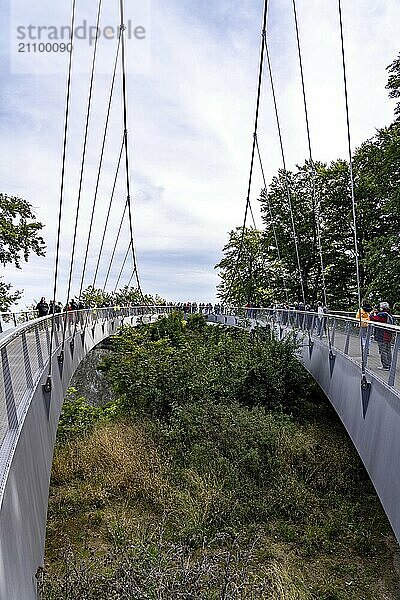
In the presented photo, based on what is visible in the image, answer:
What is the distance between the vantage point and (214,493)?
1381 centimetres

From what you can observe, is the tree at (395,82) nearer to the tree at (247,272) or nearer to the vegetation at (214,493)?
the vegetation at (214,493)

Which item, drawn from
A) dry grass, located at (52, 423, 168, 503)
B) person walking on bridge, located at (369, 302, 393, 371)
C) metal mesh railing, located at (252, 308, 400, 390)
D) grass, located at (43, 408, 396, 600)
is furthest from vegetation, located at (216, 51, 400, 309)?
person walking on bridge, located at (369, 302, 393, 371)

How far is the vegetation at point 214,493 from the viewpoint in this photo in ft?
29.7

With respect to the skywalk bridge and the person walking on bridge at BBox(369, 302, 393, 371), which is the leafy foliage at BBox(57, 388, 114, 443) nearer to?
the skywalk bridge

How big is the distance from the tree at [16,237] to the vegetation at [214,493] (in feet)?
24.9

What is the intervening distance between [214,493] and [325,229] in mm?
24577

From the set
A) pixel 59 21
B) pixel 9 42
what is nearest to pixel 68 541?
pixel 9 42

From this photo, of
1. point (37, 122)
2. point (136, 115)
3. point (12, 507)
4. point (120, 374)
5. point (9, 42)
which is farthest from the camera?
point (136, 115)

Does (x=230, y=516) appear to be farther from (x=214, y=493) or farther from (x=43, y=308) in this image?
(x=43, y=308)

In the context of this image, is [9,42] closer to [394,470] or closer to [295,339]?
[295,339]

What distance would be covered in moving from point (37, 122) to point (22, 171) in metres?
10.1

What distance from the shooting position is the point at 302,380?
20.7 meters

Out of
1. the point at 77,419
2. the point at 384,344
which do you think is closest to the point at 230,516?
the point at 384,344

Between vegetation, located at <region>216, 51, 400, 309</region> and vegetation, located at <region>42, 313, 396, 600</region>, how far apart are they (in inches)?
217
